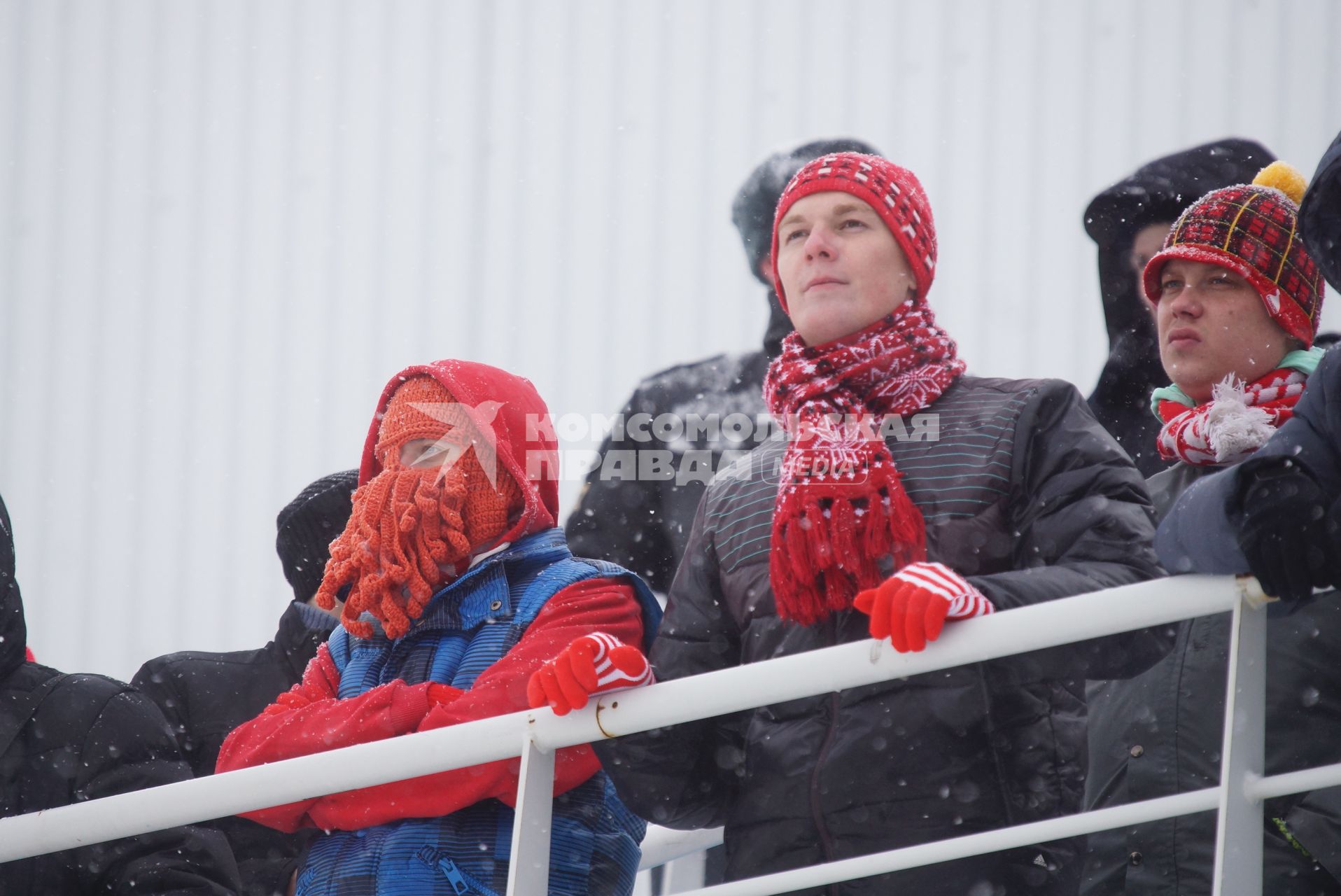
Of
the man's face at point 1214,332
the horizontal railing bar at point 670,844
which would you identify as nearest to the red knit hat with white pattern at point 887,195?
the man's face at point 1214,332

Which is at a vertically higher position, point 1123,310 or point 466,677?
point 1123,310

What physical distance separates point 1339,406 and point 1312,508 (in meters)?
0.22

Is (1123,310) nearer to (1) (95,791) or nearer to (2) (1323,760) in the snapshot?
(2) (1323,760)

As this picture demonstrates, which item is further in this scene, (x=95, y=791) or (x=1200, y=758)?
(x=95, y=791)

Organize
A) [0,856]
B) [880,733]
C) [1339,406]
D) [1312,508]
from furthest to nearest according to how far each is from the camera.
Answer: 1. [0,856]
2. [880,733]
3. [1339,406]
4. [1312,508]

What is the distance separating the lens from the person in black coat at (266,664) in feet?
11.8

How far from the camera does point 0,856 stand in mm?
2506

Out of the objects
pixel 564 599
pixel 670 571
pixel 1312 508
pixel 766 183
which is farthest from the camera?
pixel 766 183

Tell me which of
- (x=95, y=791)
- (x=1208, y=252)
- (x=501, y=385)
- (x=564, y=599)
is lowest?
(x=95, y=791)

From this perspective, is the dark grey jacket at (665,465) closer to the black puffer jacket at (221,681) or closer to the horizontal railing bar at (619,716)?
the black puffer jacket at (221,681)

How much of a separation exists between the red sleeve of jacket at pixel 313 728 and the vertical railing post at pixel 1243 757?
4.27 ft

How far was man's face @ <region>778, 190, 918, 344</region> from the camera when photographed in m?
2.70

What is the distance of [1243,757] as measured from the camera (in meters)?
1.77

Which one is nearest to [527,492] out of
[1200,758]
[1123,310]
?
[1200,758]
